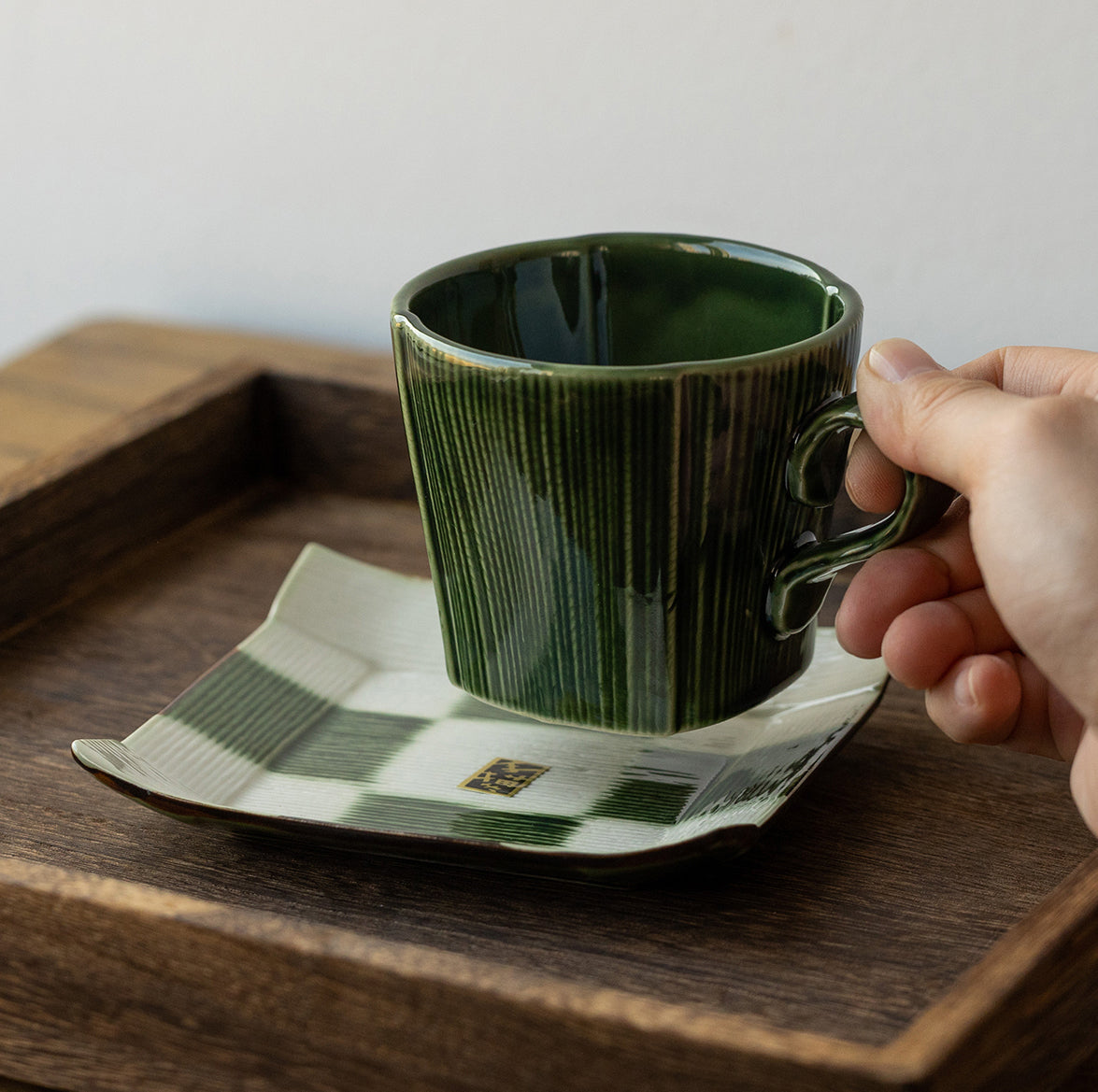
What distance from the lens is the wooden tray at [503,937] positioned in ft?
0.80

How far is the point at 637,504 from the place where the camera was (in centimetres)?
30

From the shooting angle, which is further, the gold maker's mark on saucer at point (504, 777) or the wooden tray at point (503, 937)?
the gold maker's mark on saucer at point (504, 777)

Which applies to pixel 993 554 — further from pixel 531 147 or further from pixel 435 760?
pixel 531 147

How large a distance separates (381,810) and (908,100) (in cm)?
37

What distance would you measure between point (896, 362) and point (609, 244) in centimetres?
10

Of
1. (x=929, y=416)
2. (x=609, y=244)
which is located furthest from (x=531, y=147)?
(x=929, y=416)

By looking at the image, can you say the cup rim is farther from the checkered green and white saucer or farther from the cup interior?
the checkered green and white saucer

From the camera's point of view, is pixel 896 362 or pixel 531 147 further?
pixel 531 147

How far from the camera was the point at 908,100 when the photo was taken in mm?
544

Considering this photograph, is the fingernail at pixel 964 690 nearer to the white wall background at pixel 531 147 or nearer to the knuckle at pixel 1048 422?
the knuckle at pixel 1048 422

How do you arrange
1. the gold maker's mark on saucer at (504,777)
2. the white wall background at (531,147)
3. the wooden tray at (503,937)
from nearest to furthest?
the wooden tray at (503,937) < the gold maker's mark on saucer at (504,777) < the white wall background at (531,147)

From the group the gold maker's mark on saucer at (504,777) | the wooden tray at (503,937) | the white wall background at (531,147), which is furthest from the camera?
the white wall background at (531,147)

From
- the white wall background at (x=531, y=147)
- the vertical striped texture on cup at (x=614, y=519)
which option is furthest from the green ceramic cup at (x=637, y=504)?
the white wall background at (x=531, y=147)

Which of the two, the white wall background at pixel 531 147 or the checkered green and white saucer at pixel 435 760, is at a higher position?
the white wall background at pixel 531 147
